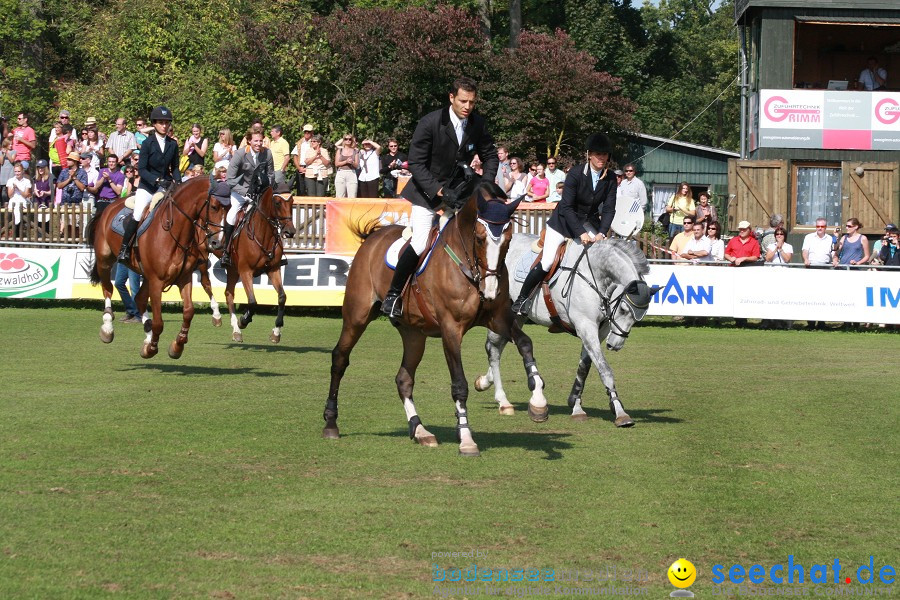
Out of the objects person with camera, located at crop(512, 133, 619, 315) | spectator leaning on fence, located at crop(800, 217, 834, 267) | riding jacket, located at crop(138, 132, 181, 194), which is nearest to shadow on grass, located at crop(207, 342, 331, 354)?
riding jacket, located at crop(138, 132, 181, 194)

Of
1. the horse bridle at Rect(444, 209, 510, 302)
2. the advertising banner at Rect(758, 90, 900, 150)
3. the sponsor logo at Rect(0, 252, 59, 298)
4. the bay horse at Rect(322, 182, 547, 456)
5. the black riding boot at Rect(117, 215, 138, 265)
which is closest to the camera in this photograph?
the bay horse at Rect(322, 182, 547, 456)

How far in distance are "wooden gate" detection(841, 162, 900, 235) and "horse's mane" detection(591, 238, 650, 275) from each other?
24.9 m

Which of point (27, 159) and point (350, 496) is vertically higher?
point (27, 159)

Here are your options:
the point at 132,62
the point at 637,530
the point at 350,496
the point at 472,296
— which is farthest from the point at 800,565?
the point at 132,62

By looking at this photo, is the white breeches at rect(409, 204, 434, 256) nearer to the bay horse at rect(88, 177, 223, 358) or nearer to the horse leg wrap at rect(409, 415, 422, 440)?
the horse leg wrap at rect(409, 415, 422, 440)

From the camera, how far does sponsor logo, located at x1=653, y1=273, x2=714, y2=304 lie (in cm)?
2764

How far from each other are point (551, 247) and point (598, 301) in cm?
97

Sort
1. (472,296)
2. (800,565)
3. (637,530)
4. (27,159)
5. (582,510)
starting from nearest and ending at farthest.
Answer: (800,565), (637,530), (582,510), (472,296), (27,159)

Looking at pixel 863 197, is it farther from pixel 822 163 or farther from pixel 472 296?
pixel 472 296

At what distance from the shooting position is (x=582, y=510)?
30.4ft

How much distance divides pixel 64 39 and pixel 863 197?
3701cm

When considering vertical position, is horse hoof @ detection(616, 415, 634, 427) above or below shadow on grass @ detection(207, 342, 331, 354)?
above

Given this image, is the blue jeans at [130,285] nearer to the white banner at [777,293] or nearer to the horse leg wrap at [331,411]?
the white banner at [777,293]

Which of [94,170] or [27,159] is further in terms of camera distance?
[27,159]
